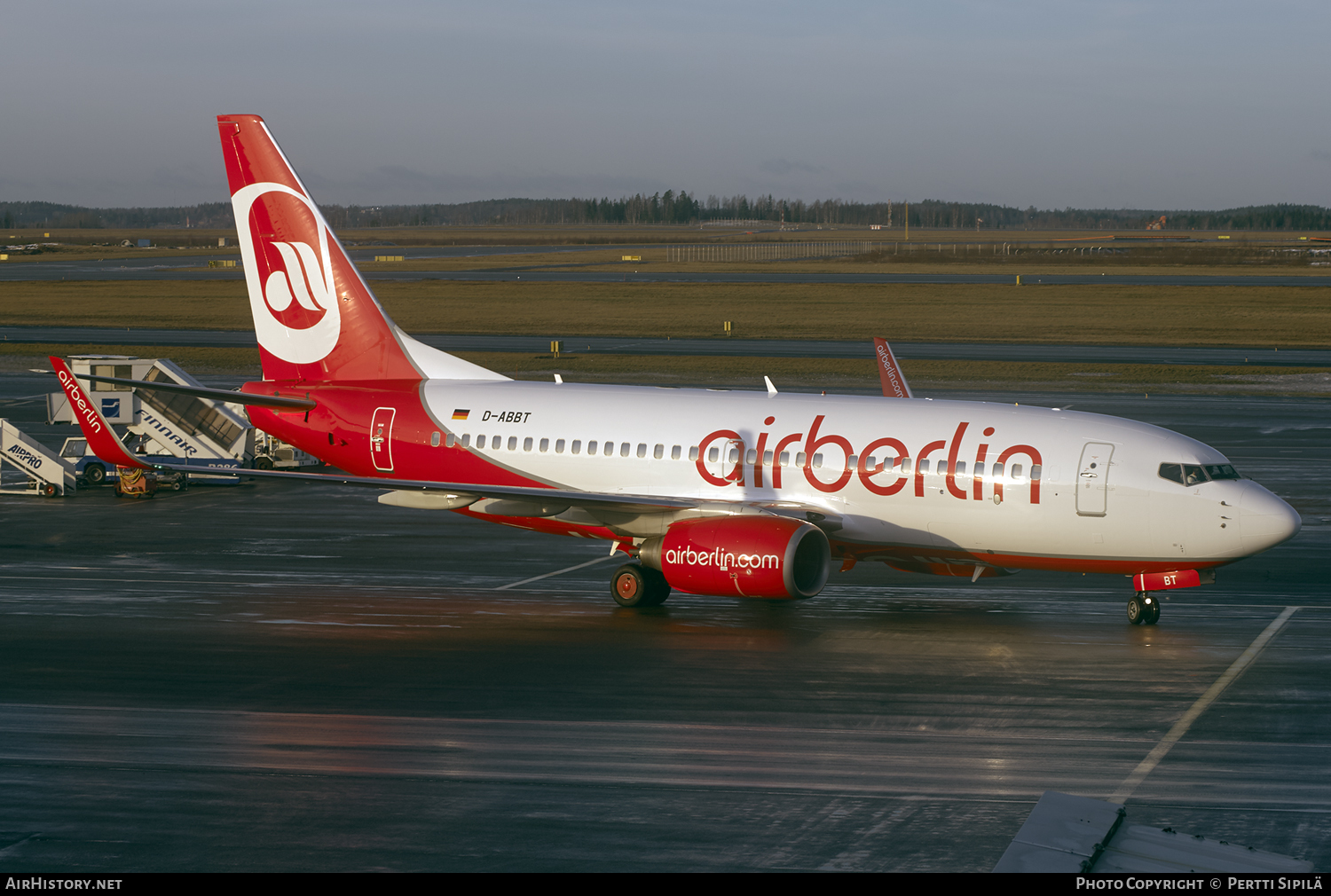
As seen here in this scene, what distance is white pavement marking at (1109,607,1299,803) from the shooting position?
16.9m

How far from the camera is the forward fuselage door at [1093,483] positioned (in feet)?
81.4

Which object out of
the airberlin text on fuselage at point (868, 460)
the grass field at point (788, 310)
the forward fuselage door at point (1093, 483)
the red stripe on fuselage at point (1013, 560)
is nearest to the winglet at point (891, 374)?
the airberlin text on fuselage at point (868, 460)

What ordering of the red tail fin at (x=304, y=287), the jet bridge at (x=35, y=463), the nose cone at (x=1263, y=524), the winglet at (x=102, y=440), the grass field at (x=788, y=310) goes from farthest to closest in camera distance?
the grass field at (x=788, y=310), the jet bridge at (x=35, y=463), the red tail fin at (x=304, y=287), the winglet at (x=102, y=440), the nose cone at (x=1263, y=524)

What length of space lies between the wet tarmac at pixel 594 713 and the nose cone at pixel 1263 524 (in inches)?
71.1

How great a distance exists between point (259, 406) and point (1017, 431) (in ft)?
55.0

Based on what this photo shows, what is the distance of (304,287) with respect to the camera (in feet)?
102

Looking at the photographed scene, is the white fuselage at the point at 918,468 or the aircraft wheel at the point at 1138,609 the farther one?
the aircraft wheel at the point at 1138,609

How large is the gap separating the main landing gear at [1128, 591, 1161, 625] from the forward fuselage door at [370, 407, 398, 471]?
626 inches

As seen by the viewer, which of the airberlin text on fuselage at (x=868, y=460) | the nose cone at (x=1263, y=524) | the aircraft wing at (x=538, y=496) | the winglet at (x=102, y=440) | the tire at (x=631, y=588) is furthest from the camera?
the tire at (x=631, y=588)

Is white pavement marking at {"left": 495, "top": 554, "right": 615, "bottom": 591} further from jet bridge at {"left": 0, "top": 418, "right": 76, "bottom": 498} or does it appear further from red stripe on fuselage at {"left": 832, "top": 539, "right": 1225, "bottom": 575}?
jet bridge at {"left": 0, "top": 418, "right": 76, "bottom": 498}

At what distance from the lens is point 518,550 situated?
1320 inches

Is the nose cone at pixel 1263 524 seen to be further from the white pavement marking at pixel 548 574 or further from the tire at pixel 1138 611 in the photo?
the white pavement marking at pixel 548 574

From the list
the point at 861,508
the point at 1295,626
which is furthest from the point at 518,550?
the point at 1295,626
